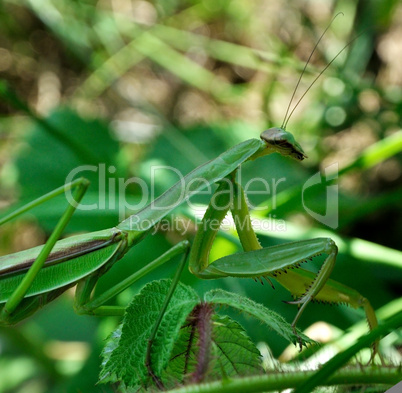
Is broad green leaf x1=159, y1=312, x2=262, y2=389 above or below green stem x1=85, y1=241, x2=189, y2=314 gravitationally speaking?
below

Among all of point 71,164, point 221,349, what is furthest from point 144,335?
point 71,164

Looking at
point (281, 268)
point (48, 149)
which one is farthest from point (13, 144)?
point (281, 268)

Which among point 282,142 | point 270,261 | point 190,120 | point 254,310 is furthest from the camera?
point 190,120

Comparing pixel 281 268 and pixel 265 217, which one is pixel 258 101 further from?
pixel 281 268

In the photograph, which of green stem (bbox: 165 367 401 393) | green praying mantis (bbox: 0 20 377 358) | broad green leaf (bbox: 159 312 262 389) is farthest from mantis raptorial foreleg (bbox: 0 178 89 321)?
green stem (bbox: 165 367 401 393)

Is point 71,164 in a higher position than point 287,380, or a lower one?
higher

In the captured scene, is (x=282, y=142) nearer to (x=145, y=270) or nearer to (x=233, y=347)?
(x=145, y=270)

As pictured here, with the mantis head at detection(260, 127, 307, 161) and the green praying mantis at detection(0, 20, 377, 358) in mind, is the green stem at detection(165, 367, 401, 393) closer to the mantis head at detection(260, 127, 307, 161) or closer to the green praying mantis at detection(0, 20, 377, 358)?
the green praying mantis at detection(0, 20, 377, 358)
